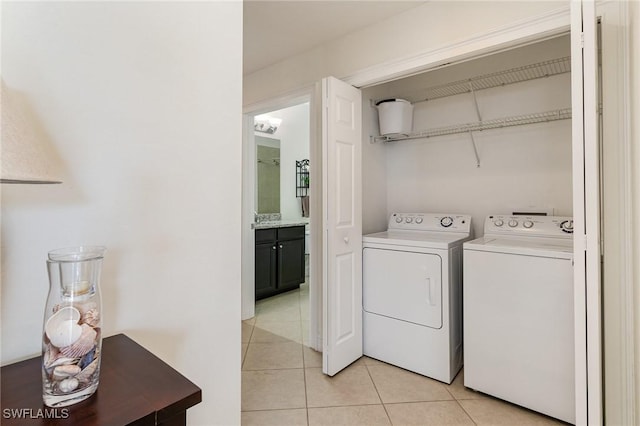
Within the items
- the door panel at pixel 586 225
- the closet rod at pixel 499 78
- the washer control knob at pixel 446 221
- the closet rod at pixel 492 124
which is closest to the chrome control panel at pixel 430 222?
the washer control knob at pixel 446 221

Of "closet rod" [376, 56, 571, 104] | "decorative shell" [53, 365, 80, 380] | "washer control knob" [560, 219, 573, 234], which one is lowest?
"decorative shell" [53, 365, 80, 380]

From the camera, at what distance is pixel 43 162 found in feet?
1.98

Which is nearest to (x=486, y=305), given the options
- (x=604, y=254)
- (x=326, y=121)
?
(x=604, y=254)

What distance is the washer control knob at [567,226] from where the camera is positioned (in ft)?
6.55

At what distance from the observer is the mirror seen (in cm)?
463

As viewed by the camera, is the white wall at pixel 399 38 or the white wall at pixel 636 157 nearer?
the white wall at pixel 636 157

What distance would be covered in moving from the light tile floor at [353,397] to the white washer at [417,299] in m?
0.13

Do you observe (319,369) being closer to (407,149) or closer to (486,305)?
(486,305)

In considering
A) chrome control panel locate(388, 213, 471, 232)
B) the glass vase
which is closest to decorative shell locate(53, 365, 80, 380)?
the glass vase

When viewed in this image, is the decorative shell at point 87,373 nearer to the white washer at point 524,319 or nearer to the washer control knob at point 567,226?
the white washer at point 524,319

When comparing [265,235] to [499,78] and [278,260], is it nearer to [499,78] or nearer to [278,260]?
[278,260]

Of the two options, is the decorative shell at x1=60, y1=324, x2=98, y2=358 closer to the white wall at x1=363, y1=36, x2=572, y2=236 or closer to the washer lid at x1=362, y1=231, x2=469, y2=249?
the washer lid at x1=362, y1=231, x2=469, y2=249

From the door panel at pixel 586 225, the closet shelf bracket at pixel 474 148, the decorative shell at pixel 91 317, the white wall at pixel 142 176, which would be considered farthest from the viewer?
the closet shelf bracket at pixel 474 148

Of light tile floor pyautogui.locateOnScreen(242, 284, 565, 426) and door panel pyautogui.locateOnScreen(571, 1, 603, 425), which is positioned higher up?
door panel pyautogui.locateOnScreen(571, 1, 603, 425)
